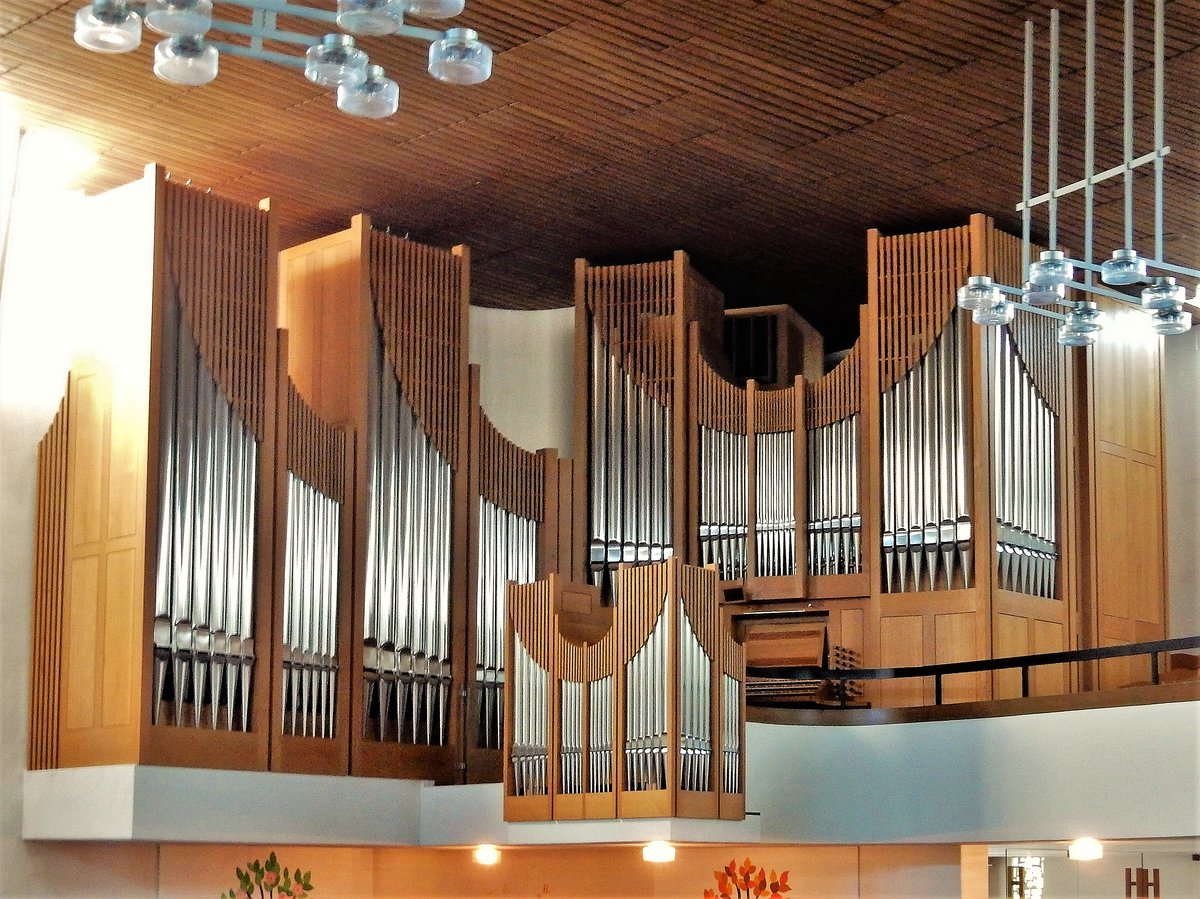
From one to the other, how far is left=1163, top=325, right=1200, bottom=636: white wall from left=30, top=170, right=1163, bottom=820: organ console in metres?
0.55

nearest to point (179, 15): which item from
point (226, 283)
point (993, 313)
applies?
point (993, 313)

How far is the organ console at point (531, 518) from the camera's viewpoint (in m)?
10.4

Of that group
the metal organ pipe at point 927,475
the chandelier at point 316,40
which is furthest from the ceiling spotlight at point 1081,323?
the chandelier at point 316,40

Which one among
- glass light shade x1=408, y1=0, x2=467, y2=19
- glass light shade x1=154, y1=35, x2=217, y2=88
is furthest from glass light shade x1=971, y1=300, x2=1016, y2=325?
glass light shade x1=154, y1=35, x2=217, y2=88

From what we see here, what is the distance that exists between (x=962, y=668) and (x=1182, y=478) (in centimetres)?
414

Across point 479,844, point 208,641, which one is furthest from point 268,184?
point 479,844

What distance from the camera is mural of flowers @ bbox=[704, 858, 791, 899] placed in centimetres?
1184

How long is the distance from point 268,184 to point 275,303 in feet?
3.28

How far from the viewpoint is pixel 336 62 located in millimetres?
6094

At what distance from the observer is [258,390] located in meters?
11.0

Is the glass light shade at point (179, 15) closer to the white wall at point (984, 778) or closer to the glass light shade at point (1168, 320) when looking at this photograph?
the glass light shade at point (1168, 320)

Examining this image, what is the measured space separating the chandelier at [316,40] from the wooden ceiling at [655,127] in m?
3.39

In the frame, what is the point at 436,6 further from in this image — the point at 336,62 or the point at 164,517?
the point at 164,517

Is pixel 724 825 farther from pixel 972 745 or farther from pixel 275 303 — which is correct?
pixel 275 303
